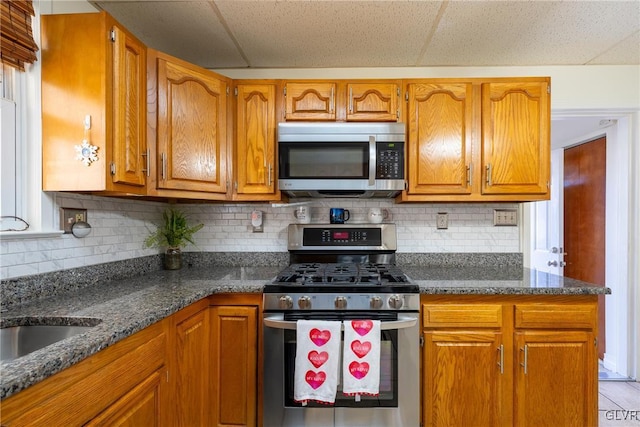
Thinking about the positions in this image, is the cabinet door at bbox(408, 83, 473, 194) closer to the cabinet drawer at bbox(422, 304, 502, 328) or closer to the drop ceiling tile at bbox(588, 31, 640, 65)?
the cabinet drawer at bbox(422, 304, 502, 328)

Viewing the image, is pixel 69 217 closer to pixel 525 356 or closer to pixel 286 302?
pixel 286 302

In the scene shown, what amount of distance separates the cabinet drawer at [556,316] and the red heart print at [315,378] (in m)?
1.02

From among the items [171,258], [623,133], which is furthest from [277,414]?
[623,133]

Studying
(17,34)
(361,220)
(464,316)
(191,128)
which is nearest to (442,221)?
(361,220)

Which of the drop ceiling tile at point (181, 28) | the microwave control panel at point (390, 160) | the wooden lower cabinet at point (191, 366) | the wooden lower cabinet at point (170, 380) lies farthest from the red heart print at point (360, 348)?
the drop ceiling tile at point (181, 28)

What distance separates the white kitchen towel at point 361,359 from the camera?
162cm

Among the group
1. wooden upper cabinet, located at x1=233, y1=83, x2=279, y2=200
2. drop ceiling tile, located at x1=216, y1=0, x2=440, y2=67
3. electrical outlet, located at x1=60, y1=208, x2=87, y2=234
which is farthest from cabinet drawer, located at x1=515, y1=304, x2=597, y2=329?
electrical outlet, located at x1=60, y1=208, x2=87, y2=234

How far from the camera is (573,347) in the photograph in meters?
1.70

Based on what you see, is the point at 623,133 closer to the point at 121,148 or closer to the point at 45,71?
the point at 121,148

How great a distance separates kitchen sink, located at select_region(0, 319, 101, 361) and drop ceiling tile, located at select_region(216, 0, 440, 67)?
1615 millimetres

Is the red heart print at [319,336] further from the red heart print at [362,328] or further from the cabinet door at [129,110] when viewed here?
the cabinet door at [129,110]

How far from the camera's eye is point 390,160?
2.01 m

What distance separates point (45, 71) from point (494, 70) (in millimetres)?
2636

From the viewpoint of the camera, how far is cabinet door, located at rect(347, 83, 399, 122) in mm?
2074
